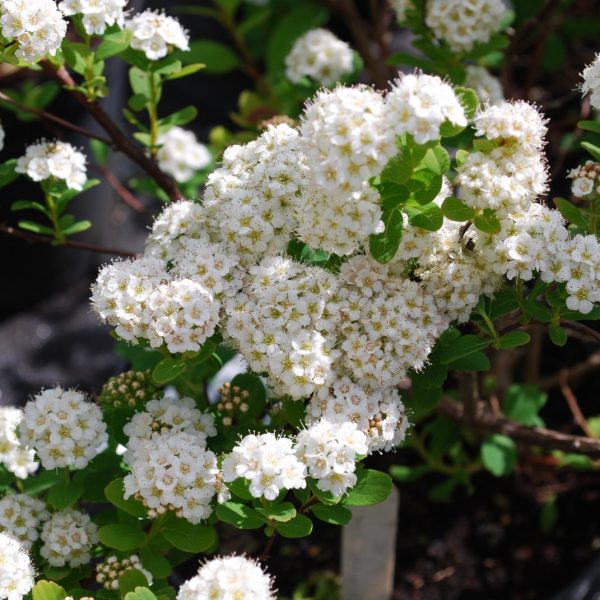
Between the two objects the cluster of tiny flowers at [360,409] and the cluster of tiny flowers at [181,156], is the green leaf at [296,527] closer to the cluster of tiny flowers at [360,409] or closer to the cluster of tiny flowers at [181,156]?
the cluster of tiny flowers at [360,409]

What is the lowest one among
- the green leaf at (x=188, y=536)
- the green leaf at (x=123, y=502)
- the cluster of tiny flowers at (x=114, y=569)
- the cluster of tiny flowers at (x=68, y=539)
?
the cluster of tiny flowers at (x=68, y=539)

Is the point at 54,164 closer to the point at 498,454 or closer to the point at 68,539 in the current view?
the point at 68,539

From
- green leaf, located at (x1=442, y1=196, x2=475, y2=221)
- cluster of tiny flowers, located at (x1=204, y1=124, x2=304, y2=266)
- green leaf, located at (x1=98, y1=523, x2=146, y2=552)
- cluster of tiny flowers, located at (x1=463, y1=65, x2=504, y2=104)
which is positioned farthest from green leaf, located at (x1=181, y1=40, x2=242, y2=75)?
green leaf, located at (x1=98, y1=523, x2=146, y2=552)

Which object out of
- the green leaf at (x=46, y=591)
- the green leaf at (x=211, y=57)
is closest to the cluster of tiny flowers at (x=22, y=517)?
the green leaf at (x=46, y=591)

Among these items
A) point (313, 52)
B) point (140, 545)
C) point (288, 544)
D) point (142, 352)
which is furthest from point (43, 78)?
point (140, 545)

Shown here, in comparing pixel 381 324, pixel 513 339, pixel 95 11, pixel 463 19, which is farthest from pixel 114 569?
pixel 463 19

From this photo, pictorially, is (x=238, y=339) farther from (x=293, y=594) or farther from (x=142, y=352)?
(x=293, y=594)
